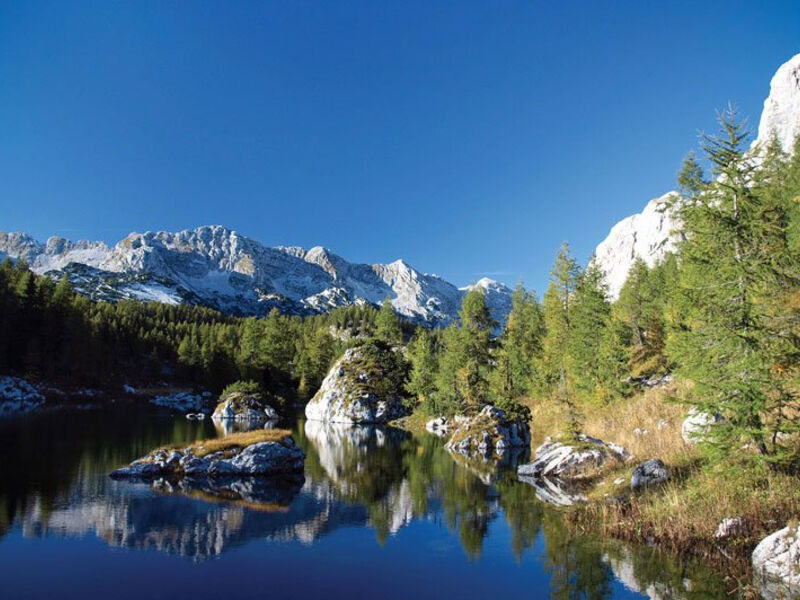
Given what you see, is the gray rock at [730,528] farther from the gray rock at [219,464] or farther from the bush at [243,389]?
the bush at [243,389]

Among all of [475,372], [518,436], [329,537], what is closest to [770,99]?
[475,372]

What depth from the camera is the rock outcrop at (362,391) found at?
91312mm

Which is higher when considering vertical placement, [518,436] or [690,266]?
[690,266]

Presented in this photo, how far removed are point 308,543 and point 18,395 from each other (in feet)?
302

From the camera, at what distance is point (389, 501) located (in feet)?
102

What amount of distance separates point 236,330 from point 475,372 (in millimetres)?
109900

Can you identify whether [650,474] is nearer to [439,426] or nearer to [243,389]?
[439,426]

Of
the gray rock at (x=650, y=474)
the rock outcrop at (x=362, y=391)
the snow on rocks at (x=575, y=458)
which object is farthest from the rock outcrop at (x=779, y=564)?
the rock outcrop at (x=362, y=391)

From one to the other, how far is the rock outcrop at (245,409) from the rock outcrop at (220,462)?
1861 inches

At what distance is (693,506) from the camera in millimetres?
20312

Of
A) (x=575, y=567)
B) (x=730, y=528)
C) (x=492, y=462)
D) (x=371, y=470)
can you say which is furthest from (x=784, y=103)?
(x=575, y=567)

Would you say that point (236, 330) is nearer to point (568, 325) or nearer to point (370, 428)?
point (370, 428)

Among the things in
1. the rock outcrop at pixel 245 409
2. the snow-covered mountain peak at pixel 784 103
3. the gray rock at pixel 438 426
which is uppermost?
the snow-covered mountain peak at pixel 784 103

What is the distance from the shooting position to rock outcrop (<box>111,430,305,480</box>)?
35625mm
